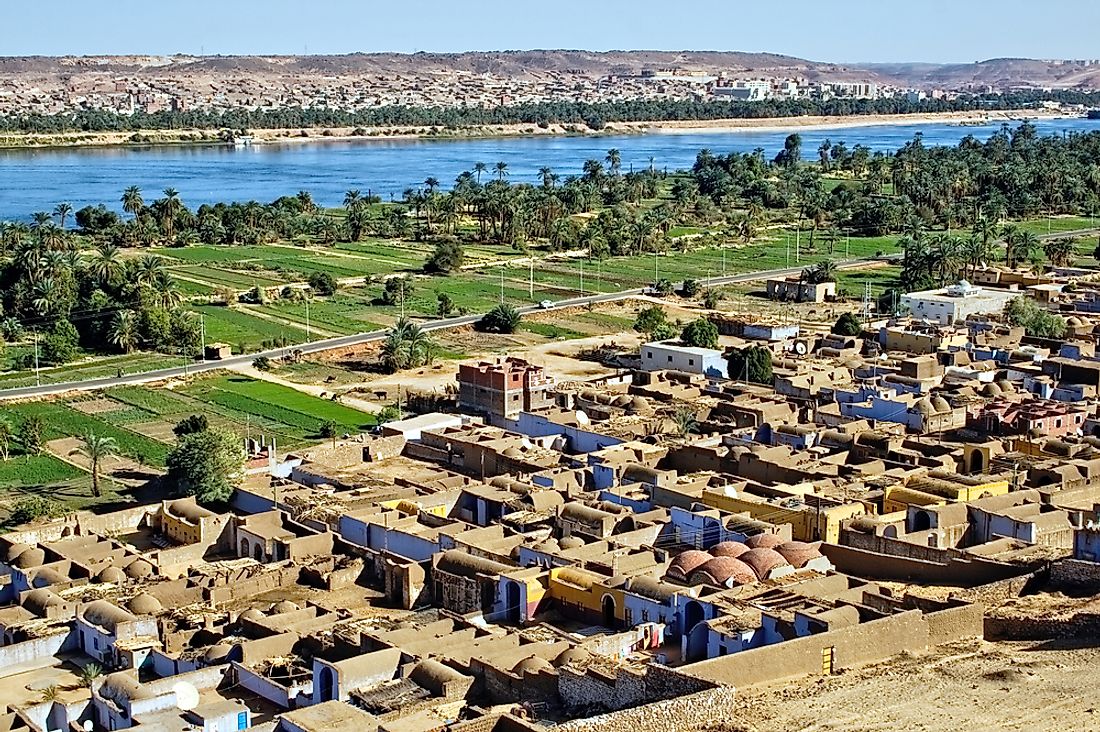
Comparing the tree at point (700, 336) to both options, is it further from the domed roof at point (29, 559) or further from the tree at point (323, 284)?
the domed roof at point (29, 559)

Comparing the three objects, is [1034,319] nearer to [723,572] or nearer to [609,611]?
[723,572]

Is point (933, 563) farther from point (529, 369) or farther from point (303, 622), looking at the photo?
point (529, 369)

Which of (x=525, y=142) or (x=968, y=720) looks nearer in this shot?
(x=968, y=720)

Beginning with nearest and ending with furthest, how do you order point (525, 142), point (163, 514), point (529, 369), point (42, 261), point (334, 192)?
point (163, 514)
point (529, 369)
point (42, 261)
point (334, 192)
point (525, 142)

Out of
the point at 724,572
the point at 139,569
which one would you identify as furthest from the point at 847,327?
the point at 139,569

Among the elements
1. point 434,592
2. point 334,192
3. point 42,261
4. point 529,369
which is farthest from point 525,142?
point 434,592

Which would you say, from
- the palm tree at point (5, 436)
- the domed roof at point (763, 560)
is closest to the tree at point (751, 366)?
the domed roof at point (763, 560)

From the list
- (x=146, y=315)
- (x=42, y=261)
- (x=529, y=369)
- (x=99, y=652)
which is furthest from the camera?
(x=42, y=261)
